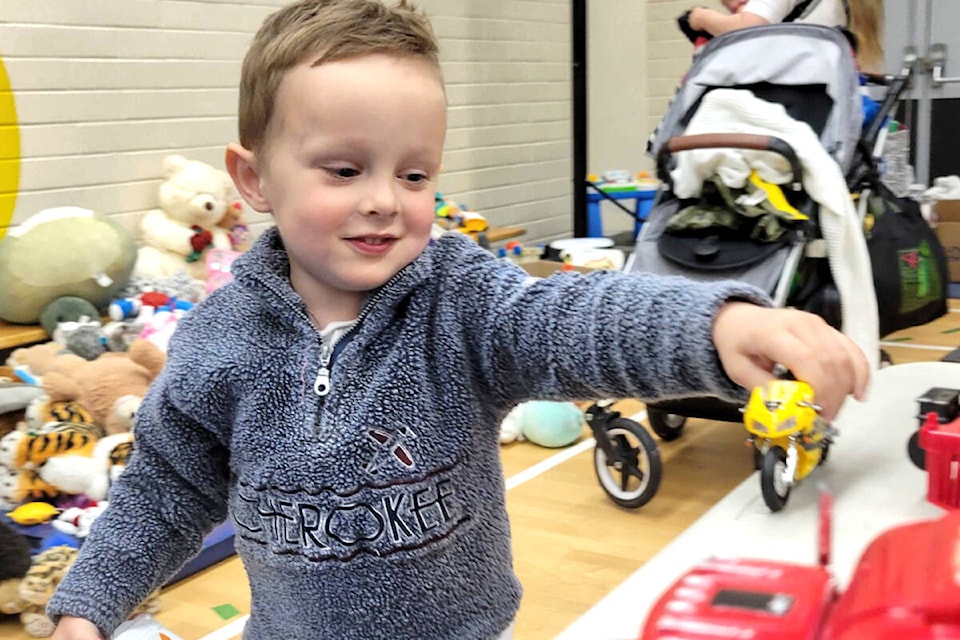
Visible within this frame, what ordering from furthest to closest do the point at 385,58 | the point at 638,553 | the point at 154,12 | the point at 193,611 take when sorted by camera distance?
1. the point at 154,12
2. the point at 638,553
3. the point at 193,611
4. the point at 385,58

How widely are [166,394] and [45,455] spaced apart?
1209 mm

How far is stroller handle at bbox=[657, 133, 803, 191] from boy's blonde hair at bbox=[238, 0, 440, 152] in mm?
1359

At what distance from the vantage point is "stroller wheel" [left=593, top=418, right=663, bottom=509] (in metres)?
2.07

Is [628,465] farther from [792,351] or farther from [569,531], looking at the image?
[792,351]

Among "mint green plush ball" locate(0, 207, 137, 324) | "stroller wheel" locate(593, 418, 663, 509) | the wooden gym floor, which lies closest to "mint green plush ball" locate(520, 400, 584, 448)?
the wooden gym floor

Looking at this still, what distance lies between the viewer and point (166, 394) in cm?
90

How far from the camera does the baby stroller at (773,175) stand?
6.87 ft

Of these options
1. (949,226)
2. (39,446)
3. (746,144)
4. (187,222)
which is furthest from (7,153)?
(949,226)

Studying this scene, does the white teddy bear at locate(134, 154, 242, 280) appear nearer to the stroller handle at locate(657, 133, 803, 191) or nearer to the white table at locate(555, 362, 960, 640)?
the stroller handle at locate(657, 133, 803, 191)

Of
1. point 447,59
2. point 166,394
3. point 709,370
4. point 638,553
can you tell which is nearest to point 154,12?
point 447,59

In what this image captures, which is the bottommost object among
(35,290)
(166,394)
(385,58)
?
(35,290)

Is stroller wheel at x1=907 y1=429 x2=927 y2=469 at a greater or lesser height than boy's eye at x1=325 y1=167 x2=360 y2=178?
lesser

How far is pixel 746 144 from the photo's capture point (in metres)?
2.08

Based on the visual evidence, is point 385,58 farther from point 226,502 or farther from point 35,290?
point 35,290
